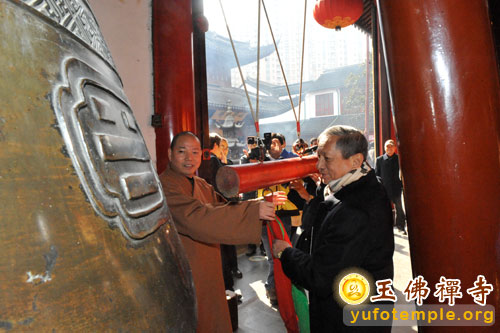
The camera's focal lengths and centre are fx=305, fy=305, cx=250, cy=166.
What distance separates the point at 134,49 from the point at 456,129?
95.1 inches

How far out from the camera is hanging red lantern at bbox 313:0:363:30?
455 centimetres

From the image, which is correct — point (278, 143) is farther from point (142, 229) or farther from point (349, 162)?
point (142, 229)

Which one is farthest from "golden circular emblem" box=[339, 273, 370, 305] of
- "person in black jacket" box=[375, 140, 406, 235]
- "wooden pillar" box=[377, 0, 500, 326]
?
"person in black jacket" box=[375, 140, 406, 235]

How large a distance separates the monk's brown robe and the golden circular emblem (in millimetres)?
395

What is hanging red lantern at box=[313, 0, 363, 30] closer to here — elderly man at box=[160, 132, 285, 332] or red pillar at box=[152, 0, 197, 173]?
red pillar at box=[152, 0, 197, 173]

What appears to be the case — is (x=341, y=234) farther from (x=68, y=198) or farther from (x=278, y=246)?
(x=68, y=198)

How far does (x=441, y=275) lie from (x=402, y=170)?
0.41 metres

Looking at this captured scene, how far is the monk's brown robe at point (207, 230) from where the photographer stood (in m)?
1.17

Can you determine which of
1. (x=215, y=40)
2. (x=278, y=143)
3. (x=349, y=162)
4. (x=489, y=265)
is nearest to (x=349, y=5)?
(x=278, y=143)

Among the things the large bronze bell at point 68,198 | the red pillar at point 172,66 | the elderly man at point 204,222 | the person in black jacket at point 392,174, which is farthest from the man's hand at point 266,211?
the person in black jacket at point 392,174

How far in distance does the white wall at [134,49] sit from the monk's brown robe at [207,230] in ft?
3.51

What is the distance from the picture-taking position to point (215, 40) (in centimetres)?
1722

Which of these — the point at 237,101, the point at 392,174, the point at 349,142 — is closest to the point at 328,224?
the point at 349,142

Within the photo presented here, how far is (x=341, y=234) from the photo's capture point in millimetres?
1166
